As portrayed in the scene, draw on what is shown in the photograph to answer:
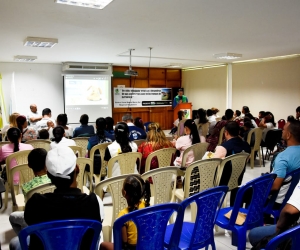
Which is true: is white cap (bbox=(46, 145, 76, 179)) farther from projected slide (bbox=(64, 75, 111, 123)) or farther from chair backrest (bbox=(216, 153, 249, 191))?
projected slide (bbox=(64, 75, 111, 123))

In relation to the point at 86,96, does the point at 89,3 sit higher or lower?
higher

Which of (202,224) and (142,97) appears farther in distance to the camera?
(142,97)

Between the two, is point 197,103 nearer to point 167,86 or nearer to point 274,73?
point 167,86

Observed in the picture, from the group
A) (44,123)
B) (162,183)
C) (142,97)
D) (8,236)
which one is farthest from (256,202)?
(142,97)

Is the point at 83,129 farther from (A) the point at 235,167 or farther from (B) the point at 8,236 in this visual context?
(A) the point at 235,167

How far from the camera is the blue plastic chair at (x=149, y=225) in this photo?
4.90ft

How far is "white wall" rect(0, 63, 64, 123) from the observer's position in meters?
8.62

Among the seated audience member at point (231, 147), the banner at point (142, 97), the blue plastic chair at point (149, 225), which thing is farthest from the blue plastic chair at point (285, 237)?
the banner at point (142, 97)

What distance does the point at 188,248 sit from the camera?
1.92m

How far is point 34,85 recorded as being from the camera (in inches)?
354

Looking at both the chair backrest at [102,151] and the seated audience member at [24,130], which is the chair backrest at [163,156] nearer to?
the chair backrest at [102,151]

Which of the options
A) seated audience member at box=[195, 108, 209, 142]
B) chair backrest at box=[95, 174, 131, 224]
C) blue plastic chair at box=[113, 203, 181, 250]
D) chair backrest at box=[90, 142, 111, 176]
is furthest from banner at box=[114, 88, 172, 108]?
blue plastic chair at box=[113, 203, 181, 250]

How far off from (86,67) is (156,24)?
540cm

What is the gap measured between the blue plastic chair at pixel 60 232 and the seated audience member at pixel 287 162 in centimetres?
163
